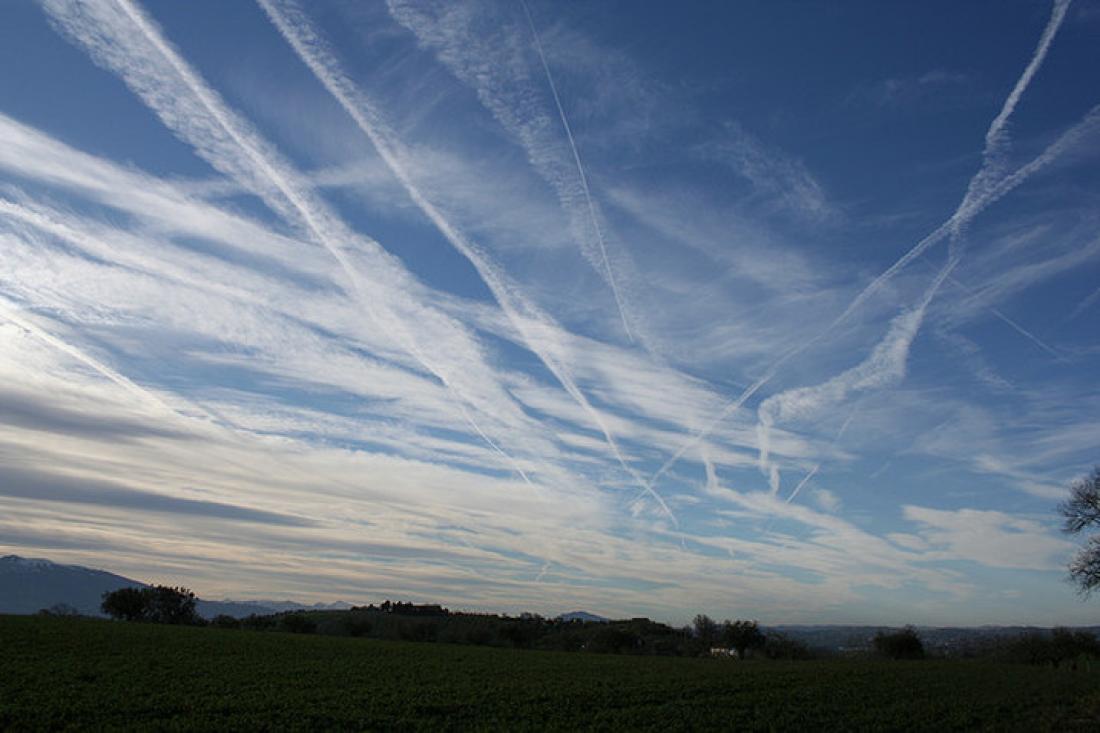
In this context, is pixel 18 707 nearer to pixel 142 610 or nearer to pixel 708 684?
pixel 708 684

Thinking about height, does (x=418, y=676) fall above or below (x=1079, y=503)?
below

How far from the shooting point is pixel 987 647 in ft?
324

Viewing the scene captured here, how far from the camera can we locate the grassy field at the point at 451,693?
93.4 ft

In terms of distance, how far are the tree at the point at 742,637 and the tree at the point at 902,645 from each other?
57.6 ft

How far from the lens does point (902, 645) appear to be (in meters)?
97.5

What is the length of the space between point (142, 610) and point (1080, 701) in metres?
122

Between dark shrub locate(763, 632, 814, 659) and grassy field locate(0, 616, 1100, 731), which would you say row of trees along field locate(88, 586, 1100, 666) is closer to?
dark shrub locate(763, 632, 814, 659)

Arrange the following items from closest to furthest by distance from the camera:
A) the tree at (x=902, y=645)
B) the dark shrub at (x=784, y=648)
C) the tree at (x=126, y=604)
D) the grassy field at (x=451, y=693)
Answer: the grassy field at (x=451, y=693)
the tree at (x=902, y=645)
the dark shrub at (x=784, y=648)
the tree at (x=126, y=604)

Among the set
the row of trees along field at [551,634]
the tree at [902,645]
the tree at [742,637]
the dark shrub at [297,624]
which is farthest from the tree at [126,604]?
the tree at [902,645]

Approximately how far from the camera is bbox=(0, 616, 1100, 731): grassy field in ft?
93.4

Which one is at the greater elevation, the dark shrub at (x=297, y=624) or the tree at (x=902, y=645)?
the tree at (x=902, y=645)

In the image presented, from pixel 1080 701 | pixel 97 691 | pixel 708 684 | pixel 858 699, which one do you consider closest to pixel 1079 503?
pixel 1080 701

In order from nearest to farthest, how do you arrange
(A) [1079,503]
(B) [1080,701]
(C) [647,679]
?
(B) [1080,701]
(C) [647,679]
(A) [1079,503]

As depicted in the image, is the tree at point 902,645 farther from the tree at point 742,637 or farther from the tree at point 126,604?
the tree at point 126,604
